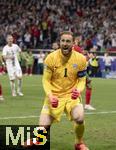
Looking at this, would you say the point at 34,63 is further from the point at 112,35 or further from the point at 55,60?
the point at 55,60

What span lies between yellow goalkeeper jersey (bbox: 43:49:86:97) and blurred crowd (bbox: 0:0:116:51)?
90.6 ft

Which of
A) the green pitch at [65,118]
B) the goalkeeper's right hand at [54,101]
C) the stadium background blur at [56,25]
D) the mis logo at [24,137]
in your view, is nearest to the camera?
the goalkeeper's right hand at [54,101]

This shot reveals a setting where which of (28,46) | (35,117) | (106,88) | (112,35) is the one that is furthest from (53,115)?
(28,46)

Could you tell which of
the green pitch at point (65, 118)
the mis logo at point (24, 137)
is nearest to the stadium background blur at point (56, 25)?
the green pitch at point (65, 118)

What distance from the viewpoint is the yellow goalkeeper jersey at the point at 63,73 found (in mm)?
10430

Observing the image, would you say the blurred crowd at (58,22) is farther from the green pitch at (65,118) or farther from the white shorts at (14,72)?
the white shorts at (14,72)

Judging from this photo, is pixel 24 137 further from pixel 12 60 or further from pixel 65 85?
pixel 12 60

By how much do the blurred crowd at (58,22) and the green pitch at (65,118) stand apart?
15103mm

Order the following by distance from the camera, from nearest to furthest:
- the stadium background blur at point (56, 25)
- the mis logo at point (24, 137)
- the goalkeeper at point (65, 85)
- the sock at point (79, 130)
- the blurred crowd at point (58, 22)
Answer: the mis logo at point (24, 137) < the goalkeeper at point (65, 85) < the sock at point (79, 130) < the stadium background blur at point (56, 25) < the blurred crowd at point (58, 22)

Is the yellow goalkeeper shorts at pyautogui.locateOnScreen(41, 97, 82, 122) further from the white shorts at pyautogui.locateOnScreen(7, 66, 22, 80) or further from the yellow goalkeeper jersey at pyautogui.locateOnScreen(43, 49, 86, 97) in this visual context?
the white shorts at pyautogui.locateOnScreen(7, 66, 22, 80)

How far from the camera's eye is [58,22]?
1671 inches

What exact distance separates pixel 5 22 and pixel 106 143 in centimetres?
3482

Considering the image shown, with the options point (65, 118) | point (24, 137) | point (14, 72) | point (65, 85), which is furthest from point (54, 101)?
point (14, 72)

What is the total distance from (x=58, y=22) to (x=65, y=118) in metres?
27.3
